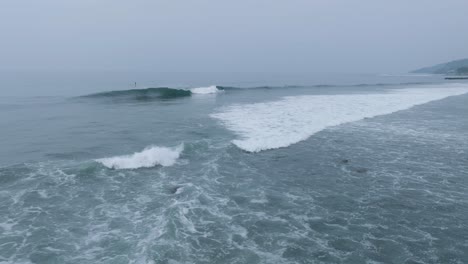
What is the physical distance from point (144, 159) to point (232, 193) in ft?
19.9

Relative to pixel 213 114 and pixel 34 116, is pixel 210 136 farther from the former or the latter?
pixel 34 116

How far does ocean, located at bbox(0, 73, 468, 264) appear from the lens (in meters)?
10.6

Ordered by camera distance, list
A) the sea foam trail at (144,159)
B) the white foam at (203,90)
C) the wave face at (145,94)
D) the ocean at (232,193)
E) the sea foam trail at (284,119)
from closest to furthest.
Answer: the ocean at (232,193) → the sea foam trail at (144,159) → the sea foam trail at (284,119) → the wave face at (145,94) → the white foam at (203,90)

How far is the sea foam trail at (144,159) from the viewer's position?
17.9m

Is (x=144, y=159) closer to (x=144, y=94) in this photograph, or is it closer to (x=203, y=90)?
(x=144, y=94)

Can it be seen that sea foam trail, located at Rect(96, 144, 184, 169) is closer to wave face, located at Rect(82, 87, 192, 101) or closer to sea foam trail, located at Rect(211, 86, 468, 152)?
sea foam trail, located at Rect(211, 86, 468, 152)

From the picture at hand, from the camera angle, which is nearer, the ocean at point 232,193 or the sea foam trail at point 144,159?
the ocean at point 232,193

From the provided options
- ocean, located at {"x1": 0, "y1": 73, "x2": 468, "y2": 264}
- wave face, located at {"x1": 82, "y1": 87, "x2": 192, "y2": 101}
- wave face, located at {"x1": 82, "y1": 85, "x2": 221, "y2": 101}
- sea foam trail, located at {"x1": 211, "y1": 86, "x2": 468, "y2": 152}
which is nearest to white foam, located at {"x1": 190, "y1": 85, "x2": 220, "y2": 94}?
wave face, located at {"x1": 82, "y1": 85, "x2": 221, "y2": 101}

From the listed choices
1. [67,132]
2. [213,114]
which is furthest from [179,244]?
[213,114]

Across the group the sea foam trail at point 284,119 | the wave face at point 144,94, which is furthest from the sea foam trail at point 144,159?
the wave face at point 144,94

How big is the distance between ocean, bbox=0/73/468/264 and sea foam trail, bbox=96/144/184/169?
94mm

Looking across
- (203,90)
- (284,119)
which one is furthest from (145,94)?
A: (284,119)

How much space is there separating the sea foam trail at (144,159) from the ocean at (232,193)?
0.09m

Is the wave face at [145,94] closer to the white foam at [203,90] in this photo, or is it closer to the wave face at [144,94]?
the wave face at [144,94]
